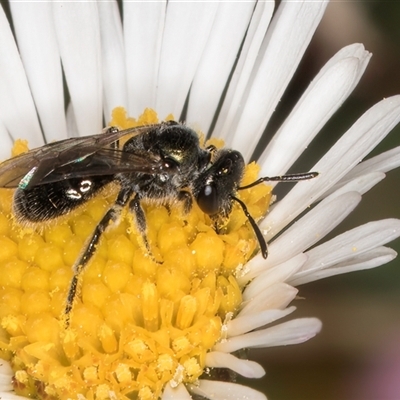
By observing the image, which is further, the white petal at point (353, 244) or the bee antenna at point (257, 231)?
the bee antenna at point (257, 231)

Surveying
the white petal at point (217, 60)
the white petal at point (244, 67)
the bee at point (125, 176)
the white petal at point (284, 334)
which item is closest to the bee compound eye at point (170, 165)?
the bee at point (125, 176)

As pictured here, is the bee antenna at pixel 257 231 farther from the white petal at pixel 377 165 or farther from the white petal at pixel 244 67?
the white petal at pixel 244 67

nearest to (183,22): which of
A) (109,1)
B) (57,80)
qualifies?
(109,1)

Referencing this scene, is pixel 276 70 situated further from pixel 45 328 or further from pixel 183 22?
pixel 45 328

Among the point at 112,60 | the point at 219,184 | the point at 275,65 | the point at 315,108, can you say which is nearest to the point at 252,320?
the point at 219,184

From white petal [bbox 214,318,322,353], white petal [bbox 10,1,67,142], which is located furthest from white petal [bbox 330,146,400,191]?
white petal [bbox 10,1,67,142]

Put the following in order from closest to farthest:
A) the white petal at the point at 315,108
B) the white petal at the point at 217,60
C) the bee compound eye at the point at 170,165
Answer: the bee compound eye at the point at 170,165
the white petal at the point at 315,108
the white petal at the point at 217,60

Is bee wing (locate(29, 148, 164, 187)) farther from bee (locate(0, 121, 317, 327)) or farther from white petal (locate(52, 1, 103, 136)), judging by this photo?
white petal (locate(52, 1, 103, 136))

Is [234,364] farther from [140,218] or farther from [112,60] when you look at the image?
[112,60]
